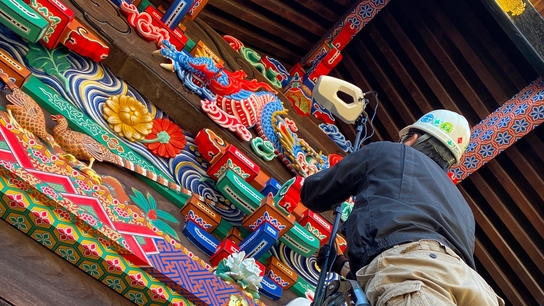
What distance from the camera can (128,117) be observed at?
8.97 feet

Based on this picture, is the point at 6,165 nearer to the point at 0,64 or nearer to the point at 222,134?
the point at 0,64

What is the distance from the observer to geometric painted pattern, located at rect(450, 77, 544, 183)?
4.09m

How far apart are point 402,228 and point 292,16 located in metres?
3.59

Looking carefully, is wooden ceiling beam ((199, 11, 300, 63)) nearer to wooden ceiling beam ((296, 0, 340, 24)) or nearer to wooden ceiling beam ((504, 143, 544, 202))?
wooden ceiling beam ((296, 0, 340, 24))

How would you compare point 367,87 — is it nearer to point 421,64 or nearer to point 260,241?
point 421,64

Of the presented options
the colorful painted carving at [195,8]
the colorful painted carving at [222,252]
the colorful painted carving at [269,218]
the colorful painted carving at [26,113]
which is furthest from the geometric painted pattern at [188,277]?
the colorful painted carving at [195,8]

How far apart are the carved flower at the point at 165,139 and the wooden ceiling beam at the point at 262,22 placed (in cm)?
184

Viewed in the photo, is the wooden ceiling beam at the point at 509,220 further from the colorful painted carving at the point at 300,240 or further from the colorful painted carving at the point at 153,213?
the colorful painted carving at the point at 153,213

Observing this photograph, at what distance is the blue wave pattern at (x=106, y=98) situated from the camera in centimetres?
257

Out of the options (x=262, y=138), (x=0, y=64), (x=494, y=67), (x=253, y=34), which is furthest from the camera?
(x=253, y=34)

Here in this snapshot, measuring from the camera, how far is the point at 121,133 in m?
2.67

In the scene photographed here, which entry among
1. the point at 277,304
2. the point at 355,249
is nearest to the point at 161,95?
the point at 277,304

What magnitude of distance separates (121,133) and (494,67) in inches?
120

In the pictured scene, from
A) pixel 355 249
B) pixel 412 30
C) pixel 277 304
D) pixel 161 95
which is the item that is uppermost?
pixel 412 30
